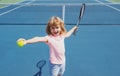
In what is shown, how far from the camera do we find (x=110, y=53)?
28.0 ft

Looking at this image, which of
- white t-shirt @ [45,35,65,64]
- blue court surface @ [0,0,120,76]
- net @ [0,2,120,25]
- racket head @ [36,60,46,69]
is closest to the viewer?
white t-shirt @ [45,35,65,64]

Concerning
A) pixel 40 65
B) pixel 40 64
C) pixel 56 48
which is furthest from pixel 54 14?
pixel 56 48

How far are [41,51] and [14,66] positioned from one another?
1547 millimetres

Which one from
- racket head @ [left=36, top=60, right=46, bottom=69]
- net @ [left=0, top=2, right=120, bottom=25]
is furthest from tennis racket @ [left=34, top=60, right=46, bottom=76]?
net @ [left=0, top=2, right=120, bottom=25]

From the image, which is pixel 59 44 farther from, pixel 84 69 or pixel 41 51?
pixel 41 51

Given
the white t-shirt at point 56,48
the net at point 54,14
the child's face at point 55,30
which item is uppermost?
the child's face at point 55,30

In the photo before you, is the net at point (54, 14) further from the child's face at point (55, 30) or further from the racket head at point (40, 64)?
the child's face at point (55, 30)

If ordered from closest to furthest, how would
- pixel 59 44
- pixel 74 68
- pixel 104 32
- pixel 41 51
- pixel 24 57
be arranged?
pixel 59 44 < pixel 74 68 < pixel 24 57 < pixel 41 51 < pixel 104 32

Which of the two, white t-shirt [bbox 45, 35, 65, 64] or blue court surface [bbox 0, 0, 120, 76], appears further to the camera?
blue court surface [bbox 0, 0, 120, 76]

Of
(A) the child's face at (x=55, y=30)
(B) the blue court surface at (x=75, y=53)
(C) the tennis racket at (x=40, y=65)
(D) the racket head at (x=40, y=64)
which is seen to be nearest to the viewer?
(A) the child's face at (x=55, y=30)

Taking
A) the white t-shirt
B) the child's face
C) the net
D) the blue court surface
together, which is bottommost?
the net

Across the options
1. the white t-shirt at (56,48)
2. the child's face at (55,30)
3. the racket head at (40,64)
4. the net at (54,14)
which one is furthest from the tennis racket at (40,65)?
the net at (54,14)

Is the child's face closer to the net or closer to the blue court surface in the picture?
the blue court surface

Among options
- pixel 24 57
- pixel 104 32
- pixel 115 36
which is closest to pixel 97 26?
pixel 104 32
